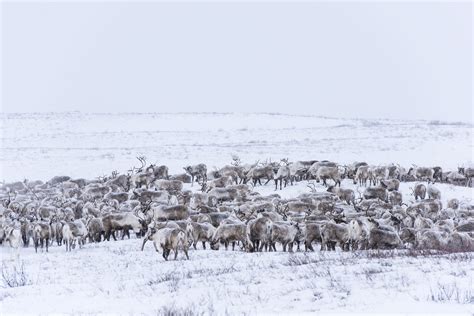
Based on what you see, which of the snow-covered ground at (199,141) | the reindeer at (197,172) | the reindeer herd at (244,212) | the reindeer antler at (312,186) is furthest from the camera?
the snow-covered ground at (199,141)

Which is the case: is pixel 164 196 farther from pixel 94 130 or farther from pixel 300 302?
pixel 94 130

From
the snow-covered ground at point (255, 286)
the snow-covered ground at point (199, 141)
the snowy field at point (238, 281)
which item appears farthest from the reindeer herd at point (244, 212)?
the snow-covered ground at point (199, 141)

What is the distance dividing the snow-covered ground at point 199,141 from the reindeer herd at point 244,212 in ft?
29.9

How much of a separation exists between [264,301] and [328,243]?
8935 mm

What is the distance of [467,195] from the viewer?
102 feet

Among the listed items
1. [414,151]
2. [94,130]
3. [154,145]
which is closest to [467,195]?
[414,151]

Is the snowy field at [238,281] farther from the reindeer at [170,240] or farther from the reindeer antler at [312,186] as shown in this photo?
the reindeer antler at [312,186]

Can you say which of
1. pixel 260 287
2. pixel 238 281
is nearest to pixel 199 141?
pixel 238 281

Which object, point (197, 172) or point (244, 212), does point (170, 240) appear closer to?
point (244, 212)

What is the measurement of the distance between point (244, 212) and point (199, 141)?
33.6m

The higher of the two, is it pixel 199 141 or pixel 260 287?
pixel 260 287

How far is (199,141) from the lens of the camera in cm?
5684

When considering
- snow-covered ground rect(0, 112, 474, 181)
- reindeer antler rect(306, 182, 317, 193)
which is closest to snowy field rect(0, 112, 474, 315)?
reindeer antler rect(306, 182, 317, 193)

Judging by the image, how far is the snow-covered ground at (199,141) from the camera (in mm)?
45375
